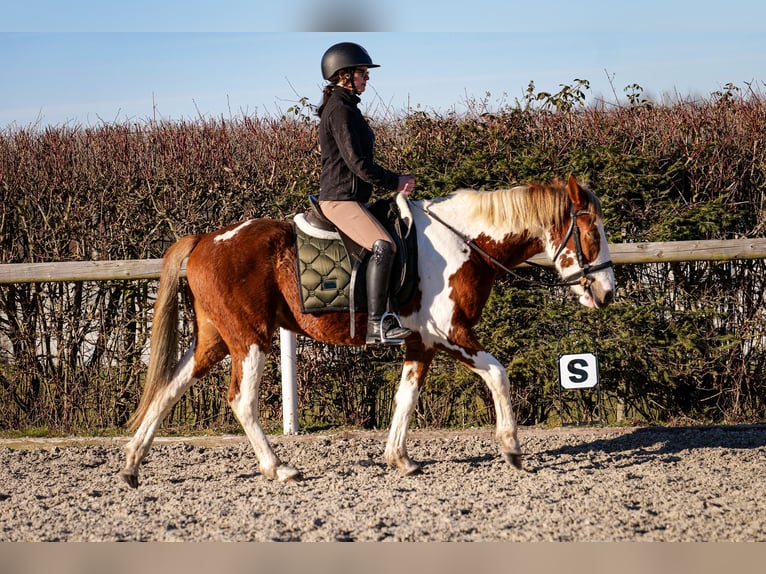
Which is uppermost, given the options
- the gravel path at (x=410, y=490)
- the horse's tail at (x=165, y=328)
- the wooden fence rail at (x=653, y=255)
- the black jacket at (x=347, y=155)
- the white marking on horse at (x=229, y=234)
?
the black jacket at (x=347, y=155)

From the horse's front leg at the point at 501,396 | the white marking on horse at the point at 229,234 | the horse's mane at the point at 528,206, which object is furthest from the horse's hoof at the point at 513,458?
the white marking on horse at the point at 229,234

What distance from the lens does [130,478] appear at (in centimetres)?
555

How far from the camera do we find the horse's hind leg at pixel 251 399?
559 cm

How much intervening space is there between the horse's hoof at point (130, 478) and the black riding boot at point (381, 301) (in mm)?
1694

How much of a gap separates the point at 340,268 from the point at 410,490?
4.66ft

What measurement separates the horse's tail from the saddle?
829 mm

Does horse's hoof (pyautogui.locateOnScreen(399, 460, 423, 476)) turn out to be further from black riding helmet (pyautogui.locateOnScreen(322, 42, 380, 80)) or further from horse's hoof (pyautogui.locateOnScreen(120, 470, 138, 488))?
black riding helmet (pyautogui.locateOnScreen(322, 42, 380, 80))

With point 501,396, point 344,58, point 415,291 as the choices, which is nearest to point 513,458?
point 501,396

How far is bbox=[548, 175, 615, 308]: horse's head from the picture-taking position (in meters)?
5.66

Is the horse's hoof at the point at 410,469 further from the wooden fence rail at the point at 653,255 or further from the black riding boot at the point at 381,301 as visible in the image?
the wooden fence rail at the point at 653,255

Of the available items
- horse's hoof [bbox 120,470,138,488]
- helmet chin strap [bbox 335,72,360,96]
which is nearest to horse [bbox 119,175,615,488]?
horse's hoof [bbox 120,470,138,488]

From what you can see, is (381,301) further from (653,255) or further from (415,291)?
(653,255)

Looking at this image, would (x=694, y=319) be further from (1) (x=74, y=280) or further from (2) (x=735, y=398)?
(1) (x=74, y=280)

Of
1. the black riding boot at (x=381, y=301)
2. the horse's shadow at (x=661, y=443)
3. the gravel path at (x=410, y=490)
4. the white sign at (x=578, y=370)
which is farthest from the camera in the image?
the white sign at (x=578, y=370)
